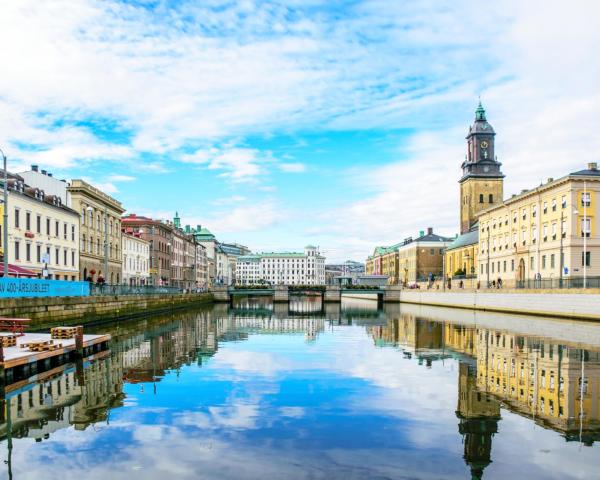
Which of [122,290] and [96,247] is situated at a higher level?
[96,247]

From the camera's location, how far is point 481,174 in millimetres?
146875

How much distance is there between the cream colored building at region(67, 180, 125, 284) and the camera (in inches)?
2869

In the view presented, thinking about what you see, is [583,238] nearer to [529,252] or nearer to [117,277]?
[529,252]

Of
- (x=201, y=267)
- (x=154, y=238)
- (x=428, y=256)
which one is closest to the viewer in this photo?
(x=154, y=238)

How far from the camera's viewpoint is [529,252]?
264 ft

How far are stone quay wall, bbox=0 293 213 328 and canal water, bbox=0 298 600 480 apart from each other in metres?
8.83

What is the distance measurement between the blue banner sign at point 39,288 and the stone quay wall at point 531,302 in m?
40.7

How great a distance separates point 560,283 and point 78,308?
42361 mm

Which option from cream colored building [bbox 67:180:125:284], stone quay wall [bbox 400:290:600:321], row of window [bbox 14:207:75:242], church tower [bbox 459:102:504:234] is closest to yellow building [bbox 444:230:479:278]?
church tower [bbox 459:102:504:234]

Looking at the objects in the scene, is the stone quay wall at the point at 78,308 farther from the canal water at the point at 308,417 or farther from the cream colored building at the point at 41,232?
the canal water at the point at 308,417

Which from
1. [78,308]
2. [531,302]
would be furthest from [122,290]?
[531,302]

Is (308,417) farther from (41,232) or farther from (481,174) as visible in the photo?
(481,174)

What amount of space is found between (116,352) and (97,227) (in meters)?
54.9

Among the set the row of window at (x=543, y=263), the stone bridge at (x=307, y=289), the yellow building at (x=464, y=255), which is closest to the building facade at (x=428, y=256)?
the yellow building at (x=464, y=255)
